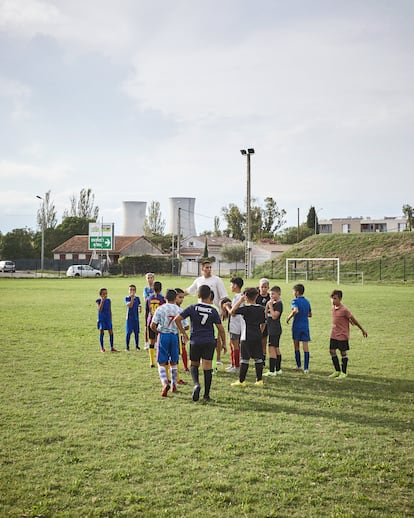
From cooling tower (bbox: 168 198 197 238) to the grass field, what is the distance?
9072cm

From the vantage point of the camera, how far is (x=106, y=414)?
7.79m

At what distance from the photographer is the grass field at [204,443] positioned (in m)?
5.06

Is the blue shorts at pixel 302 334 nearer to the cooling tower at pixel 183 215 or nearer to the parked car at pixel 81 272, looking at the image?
the parked car at pixel 81 272

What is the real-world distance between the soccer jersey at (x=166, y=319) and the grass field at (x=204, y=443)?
3.54 feet

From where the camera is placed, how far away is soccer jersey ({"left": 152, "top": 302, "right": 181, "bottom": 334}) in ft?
29.9

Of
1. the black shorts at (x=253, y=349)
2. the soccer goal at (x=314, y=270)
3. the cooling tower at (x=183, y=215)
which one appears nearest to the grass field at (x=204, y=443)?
the black shorts at (x=253, y=349)

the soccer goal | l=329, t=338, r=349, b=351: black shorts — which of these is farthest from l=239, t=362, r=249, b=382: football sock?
the soccer goal

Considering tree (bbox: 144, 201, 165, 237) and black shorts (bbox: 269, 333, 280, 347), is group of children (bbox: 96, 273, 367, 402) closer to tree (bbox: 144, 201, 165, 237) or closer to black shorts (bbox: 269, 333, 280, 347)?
black shorts (bbox: 269, 333, 280, 347)

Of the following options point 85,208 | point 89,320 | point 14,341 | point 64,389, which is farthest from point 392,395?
point 85,208

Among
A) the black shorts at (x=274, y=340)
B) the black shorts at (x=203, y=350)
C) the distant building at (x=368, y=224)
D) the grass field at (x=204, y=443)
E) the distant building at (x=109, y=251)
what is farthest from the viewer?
the distant building at (x=368, y=224)

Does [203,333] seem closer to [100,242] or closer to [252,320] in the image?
[252,320]

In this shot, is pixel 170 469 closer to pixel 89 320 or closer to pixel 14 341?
pixel 14 341

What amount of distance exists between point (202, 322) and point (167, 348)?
3.02 feet

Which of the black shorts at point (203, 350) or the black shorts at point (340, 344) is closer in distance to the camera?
the black shorts at point (203, 350)
